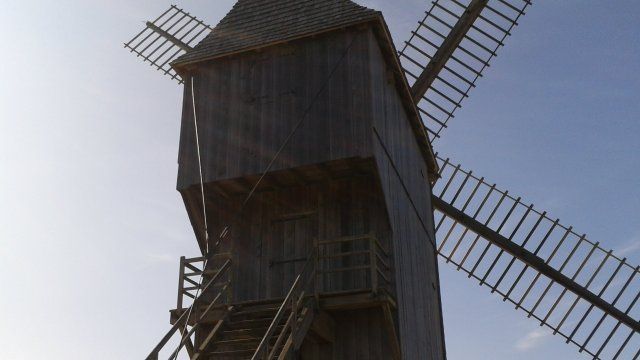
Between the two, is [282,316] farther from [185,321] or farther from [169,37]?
[169,37]

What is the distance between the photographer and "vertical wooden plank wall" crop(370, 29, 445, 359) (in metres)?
14.1

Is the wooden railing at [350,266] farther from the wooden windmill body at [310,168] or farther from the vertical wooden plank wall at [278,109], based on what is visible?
the vertical wooden plank wall at [278,109]

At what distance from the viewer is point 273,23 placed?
51.8 feet

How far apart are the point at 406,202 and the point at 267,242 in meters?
3.79

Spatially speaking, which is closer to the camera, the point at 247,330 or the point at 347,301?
the point at 347,301

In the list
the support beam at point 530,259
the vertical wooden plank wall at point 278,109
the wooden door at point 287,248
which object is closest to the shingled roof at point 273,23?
the vertical wooden plank wall at point 278,109

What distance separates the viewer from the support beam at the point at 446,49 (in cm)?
2166

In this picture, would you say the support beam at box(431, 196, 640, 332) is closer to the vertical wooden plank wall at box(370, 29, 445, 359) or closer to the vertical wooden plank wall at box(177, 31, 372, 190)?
the vertical wooden plank wall at box(370, 29, 445, 359)

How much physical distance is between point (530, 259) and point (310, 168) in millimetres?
9863

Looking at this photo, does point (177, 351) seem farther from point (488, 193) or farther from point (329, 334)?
point (488, 193)

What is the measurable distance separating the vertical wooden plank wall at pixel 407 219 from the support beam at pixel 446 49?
8.61 feet

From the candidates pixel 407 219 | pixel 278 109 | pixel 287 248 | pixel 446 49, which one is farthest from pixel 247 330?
pixel 446 49

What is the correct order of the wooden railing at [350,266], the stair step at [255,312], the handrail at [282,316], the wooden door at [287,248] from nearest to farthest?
the handrail at [282,316] < the stair step at [255,312] < the wooden railing at [350,266] < the wooden door at [287,248]

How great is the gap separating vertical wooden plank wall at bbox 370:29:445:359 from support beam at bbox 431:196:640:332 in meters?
2.36
